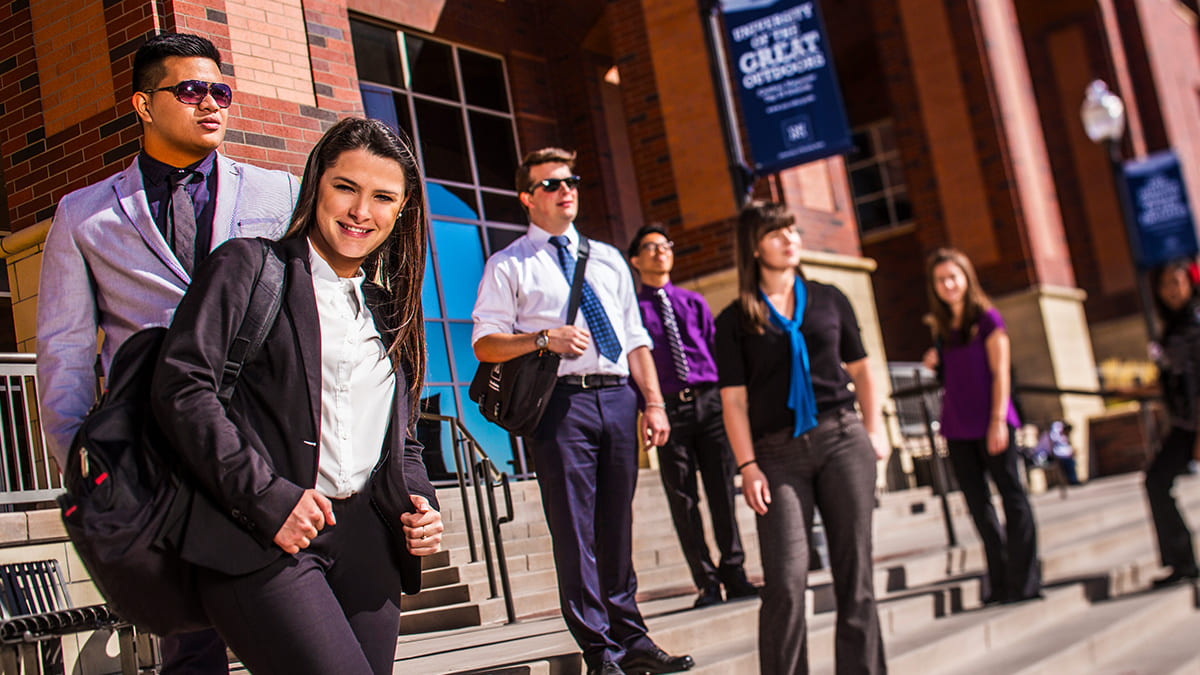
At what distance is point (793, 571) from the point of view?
151 inches

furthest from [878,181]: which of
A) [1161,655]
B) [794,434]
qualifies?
[794,434]

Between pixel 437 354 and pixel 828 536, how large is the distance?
1624 mm

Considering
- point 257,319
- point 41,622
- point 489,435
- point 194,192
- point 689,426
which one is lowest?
point 41,622

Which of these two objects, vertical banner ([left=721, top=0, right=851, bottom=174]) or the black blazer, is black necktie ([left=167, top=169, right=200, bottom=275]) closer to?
the black blazer

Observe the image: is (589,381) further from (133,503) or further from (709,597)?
(133,503)

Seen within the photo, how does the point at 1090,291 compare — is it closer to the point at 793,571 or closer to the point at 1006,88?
the point at 1006,88

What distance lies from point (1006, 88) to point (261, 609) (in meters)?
15.5

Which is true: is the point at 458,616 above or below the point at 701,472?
below

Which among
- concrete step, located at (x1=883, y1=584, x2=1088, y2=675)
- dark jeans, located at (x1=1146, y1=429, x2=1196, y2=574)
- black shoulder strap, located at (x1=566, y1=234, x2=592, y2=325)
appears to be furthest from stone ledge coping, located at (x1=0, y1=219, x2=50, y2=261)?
dark jeans, located at (x1=1146, y1=429, x2=1196, y2=574)

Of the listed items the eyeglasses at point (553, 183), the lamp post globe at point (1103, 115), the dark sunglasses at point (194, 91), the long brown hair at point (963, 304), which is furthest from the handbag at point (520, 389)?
the lamp post globe at point (1103, 115)

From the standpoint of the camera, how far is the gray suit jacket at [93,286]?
2109 millimetres

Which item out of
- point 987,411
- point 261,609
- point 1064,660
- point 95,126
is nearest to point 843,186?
point 987,411

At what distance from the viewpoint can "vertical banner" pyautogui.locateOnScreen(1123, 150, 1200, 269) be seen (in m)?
15.5

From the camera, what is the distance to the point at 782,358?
4074 millimetres
